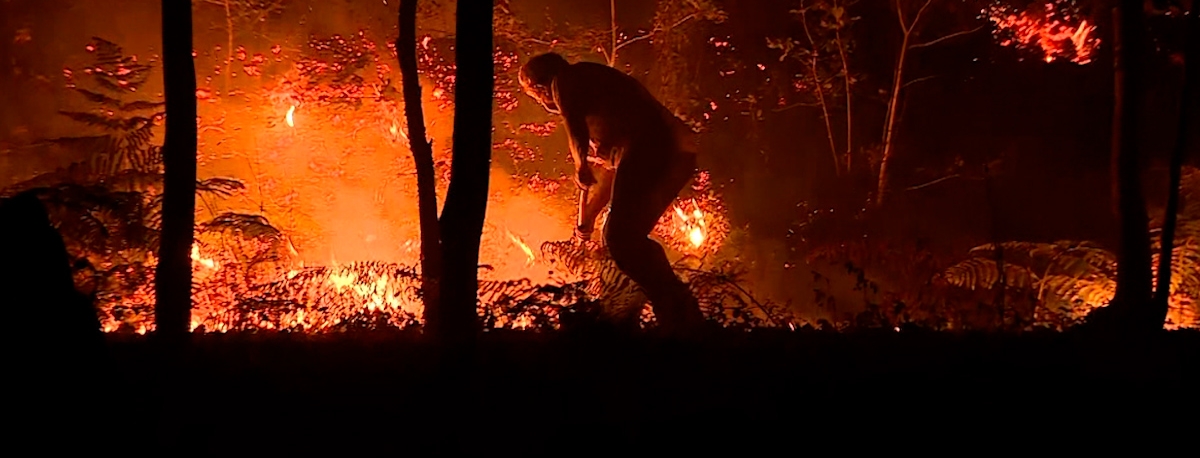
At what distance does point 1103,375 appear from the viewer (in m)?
5.34

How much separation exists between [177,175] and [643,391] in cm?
317

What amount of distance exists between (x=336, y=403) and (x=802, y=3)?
9163 millimetres

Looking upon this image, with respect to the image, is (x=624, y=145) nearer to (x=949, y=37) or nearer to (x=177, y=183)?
(x=177, y=183)

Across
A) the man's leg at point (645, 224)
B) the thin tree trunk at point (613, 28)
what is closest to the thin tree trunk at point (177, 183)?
the man's leg at point (645, 224)

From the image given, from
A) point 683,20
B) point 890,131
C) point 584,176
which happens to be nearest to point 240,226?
point 584,176

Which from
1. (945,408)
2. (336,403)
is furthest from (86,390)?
(945,408)

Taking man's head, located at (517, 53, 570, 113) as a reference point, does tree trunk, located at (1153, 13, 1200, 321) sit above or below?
below

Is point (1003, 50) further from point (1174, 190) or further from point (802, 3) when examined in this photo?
point (1174, 190)

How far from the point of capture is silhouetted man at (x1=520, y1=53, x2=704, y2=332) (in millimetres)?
7562

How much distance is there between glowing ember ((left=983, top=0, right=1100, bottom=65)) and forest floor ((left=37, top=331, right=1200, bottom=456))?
6.41m

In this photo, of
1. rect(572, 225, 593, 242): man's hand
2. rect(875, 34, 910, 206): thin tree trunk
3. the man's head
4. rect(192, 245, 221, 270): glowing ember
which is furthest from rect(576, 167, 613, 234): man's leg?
rect(875, 34, 910, 206): thin tree trunk

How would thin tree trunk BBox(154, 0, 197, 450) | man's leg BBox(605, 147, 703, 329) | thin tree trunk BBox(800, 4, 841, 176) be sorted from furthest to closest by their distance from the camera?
thin tree trunk BBox(800, 4, 841, 176) < man's leg BBox(605, 147, 703, 329) < thin tree trunk BBox(154, 0, 197, 450)

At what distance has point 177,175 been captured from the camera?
234 inches

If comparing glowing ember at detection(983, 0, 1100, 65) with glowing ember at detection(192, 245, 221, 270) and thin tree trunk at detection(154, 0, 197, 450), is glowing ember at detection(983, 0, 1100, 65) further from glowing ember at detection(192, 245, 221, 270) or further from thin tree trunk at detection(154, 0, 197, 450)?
thin tree trunk at detection(154, 0, 197, 450)
